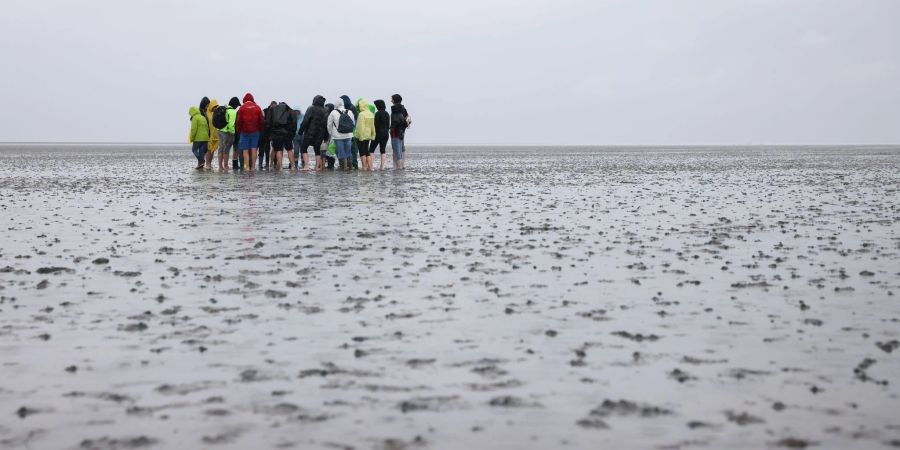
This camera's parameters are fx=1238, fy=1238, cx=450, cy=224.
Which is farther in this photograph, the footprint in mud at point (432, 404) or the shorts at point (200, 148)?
the shorts at point (200, 148)

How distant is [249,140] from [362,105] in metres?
3.23

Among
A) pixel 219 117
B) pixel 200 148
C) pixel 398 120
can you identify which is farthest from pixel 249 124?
pixel 200 148

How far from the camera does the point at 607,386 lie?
6586 mm

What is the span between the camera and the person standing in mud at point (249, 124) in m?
31.4

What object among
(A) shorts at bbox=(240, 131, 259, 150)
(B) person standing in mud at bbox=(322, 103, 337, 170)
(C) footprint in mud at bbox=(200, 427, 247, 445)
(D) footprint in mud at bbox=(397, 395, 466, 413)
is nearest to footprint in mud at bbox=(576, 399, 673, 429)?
(D) footprint in mud at bbox=(397, 395, 466, 413)

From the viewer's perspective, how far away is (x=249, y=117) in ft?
103

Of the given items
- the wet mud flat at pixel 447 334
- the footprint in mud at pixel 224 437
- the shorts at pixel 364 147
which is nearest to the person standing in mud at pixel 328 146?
the shorts at pixel 364 147

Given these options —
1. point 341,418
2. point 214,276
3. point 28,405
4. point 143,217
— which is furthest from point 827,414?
point 143,217

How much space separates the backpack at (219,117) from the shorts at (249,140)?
0.89 meters

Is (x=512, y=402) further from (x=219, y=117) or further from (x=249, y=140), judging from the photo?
(x=249, y=140)

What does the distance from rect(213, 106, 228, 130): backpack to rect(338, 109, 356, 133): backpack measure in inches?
116

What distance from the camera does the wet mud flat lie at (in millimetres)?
5766

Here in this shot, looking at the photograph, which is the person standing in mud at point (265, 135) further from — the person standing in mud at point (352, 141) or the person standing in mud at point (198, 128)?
the person standing in mud at point (352, 141)

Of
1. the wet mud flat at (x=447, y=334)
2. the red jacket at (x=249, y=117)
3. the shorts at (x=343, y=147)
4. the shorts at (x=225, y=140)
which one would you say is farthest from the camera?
the shorts at (x=343, y=147)
